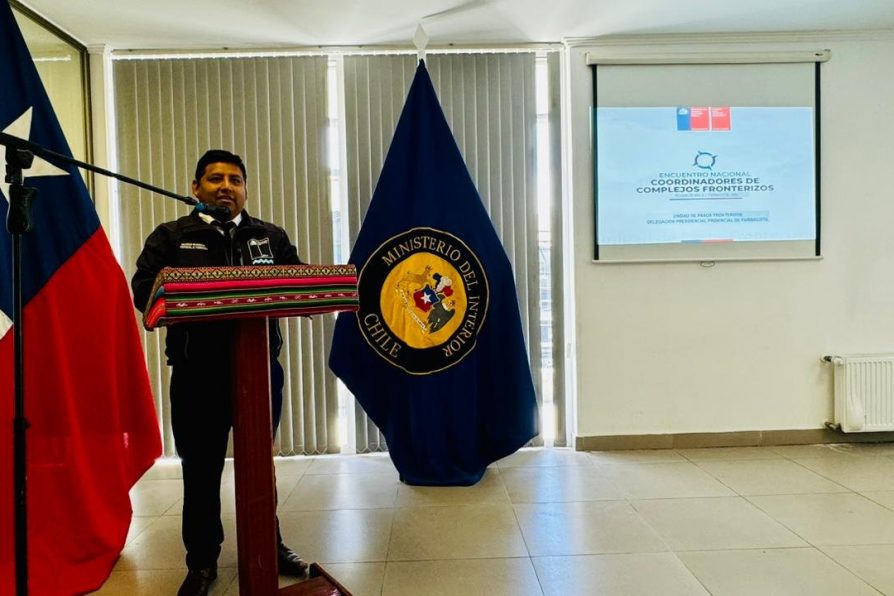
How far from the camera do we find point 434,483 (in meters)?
2.72

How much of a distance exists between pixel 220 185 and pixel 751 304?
3.00 meters

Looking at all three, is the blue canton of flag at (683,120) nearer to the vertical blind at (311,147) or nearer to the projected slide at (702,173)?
the projected slide at (702,173)

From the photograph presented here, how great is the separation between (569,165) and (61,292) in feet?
8.56

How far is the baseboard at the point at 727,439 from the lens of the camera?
3.20 meters

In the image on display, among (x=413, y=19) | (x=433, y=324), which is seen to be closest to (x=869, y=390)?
(x=433, y=324)

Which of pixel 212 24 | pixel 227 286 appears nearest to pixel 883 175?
pixel 227 286

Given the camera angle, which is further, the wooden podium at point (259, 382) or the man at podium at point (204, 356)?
the man at podium at point (204, 356)

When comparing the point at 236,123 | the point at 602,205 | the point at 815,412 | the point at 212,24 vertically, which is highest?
the point at 212,24

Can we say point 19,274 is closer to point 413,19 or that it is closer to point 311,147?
point 311,147

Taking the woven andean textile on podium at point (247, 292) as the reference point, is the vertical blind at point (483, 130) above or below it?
above

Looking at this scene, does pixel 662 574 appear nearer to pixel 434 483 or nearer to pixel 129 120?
pixel 434 483

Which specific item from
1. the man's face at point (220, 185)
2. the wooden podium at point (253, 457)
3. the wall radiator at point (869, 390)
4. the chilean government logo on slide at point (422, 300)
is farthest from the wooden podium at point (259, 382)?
the wall radiator at point (869, 390)

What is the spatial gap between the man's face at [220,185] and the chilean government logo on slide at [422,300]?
1.04 m

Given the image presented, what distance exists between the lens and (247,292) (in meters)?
1.27
